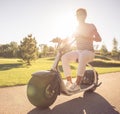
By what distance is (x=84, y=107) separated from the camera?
5289mm

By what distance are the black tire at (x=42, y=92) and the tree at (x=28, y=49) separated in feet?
134

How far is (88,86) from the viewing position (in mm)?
6695

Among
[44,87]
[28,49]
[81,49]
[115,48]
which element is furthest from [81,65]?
[115,48]

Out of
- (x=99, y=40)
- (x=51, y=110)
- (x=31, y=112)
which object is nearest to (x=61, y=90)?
(x=51, y=110)

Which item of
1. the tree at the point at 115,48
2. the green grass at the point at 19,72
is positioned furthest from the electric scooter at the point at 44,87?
the tree at the point at 115,48

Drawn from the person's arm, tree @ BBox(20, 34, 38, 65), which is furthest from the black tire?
tree @ BBox(20, 34, 38, 65)

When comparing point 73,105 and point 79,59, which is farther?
point 79,59

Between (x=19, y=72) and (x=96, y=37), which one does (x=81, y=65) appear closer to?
(x=96, y=37)

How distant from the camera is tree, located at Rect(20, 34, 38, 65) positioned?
1797 inches

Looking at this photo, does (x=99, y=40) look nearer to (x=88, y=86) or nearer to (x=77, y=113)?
(x=88, y=86)

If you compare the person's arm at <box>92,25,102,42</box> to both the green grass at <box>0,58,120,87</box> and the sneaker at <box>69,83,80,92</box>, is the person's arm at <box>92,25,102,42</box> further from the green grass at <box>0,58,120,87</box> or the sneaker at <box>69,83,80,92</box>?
the green grass at <box>0,58,120,87</box>

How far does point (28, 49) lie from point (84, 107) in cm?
4152

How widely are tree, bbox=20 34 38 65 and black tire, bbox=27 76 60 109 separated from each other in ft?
134

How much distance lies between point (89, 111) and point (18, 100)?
6.32 feet
